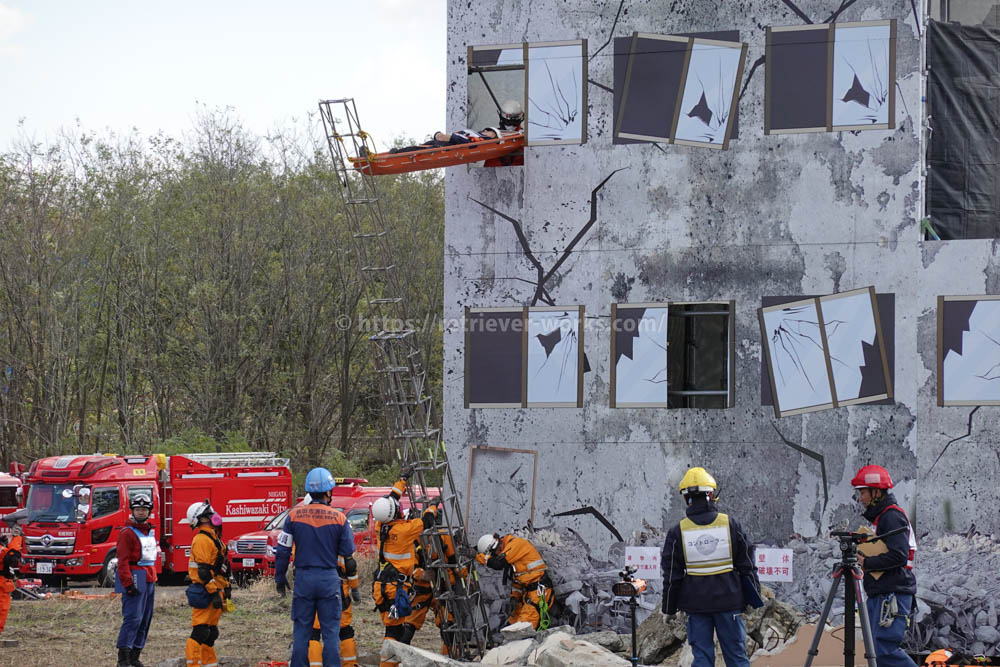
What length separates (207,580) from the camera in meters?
12.1

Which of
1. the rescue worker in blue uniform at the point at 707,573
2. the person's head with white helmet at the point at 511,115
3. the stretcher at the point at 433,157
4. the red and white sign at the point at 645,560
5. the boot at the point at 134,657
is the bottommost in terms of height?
the boot at the point at 134,657

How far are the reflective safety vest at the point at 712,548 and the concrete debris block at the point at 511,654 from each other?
3.64 m

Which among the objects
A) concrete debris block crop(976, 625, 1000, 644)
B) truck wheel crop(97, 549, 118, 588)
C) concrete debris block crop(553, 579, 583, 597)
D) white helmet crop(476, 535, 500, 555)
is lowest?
truck wheel crop(97, 549, 118, 588)

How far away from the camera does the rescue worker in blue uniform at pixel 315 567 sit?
11.6m

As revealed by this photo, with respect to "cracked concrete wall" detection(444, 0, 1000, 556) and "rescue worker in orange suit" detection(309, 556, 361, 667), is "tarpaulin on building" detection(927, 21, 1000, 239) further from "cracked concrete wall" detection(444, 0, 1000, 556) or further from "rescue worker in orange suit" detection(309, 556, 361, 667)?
"rescue worker in orange suit" detection(309, 556, 361, 667)

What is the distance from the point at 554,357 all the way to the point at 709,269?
2257 mm

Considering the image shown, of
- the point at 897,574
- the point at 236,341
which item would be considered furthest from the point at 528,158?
the point at 236,341

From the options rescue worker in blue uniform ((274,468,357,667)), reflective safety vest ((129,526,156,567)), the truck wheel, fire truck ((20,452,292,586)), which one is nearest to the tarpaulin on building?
rescue worker in blue uniform ((274,468,357,667))

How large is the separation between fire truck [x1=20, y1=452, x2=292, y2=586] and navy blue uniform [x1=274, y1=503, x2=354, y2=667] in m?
11.1

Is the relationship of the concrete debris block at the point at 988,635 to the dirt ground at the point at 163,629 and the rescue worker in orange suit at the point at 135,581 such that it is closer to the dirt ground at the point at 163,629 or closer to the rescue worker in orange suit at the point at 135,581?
the dirt ground at the point at 163,629

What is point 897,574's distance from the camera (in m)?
10.0

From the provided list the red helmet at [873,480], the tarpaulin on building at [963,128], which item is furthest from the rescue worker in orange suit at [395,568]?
Answer: the tarpaulin on building at [963,128]

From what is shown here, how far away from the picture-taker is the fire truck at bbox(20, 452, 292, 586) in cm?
2202

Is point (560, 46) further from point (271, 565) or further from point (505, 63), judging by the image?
point (271, 565)
